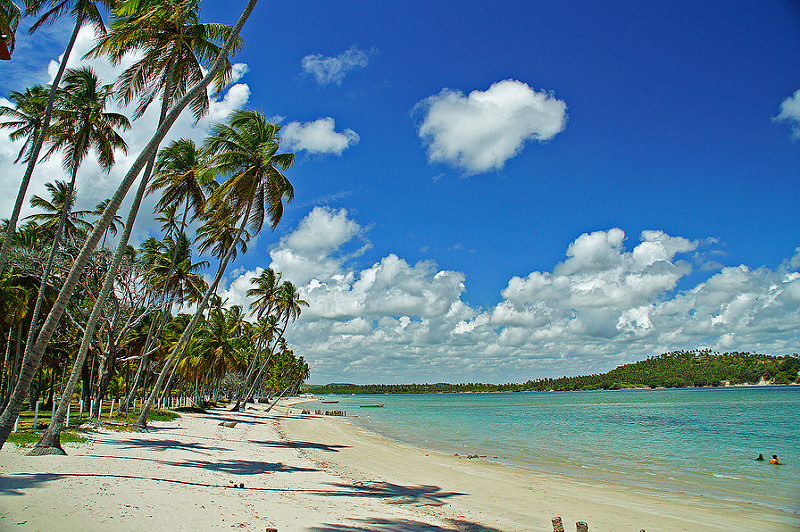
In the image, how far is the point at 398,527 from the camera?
7.78 m

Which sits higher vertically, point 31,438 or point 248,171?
point 248,171

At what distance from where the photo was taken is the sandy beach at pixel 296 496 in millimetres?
6660

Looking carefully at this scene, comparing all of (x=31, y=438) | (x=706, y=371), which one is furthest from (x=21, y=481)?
(x=706, y=371)

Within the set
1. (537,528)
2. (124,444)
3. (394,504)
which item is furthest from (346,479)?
(124,444)

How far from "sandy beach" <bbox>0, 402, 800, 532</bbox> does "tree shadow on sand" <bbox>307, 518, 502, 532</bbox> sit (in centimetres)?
4

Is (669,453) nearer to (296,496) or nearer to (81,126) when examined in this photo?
(296,496)

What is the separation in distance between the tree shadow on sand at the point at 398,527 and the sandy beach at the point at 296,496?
4 cm

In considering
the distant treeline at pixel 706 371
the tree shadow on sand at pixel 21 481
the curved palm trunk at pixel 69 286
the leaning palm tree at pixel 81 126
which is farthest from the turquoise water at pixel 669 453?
the distant treeline at pixel 706 371

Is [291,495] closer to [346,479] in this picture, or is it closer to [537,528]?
[346,479]

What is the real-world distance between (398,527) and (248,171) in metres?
16.5

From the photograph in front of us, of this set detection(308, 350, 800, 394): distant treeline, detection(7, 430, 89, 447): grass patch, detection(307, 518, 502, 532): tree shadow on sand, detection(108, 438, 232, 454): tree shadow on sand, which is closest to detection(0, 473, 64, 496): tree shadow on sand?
detection(307, 518, 502, 532): tree shadow on sand

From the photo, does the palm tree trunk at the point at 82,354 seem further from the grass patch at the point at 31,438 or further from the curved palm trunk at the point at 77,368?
the grass patch at the point at 31,438

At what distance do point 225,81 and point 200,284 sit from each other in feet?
64.5

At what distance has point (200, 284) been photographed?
29.5m
